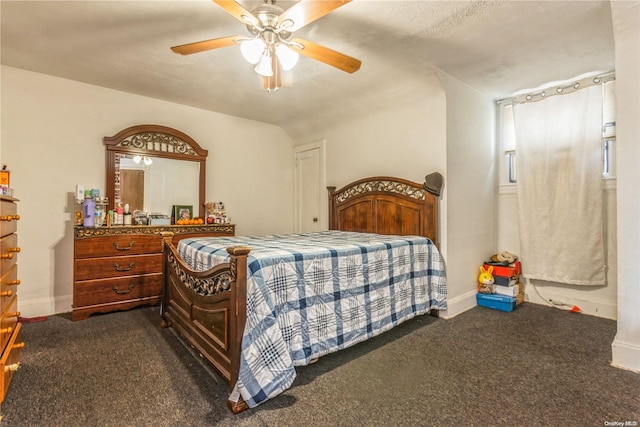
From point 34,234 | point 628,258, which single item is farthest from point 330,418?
point 34,234

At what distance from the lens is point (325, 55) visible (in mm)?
2092

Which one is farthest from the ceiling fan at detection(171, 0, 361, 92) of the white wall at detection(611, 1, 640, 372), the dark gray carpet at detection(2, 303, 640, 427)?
the dark gray carpet at detection(2, 303, 640, 427)

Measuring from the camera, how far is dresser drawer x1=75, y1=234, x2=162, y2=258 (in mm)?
2971

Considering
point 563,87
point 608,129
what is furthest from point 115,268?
point 608,129

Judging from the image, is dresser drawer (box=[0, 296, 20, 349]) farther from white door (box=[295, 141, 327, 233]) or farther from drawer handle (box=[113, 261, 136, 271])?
white door (box=[295, 141, 327, 233])

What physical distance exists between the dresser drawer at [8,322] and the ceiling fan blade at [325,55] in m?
2.22

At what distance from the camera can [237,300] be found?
163cm

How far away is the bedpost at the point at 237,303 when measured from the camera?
1618mm

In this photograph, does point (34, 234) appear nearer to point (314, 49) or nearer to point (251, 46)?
point (251, 46)

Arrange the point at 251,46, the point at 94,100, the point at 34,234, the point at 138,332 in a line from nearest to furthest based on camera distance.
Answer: the point at 251,46 → the point at 138,332 → the point at 34,234 → the point at 94,100

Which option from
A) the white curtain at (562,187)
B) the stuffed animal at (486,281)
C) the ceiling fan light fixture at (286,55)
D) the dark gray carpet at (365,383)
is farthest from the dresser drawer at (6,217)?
the white curtain at (562,187)

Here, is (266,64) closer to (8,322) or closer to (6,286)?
(6,286)

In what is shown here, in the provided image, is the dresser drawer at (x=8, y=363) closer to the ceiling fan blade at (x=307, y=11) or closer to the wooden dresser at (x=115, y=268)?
the wooden dresser at (x=115, y=268)

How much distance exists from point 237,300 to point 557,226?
3346 mm
